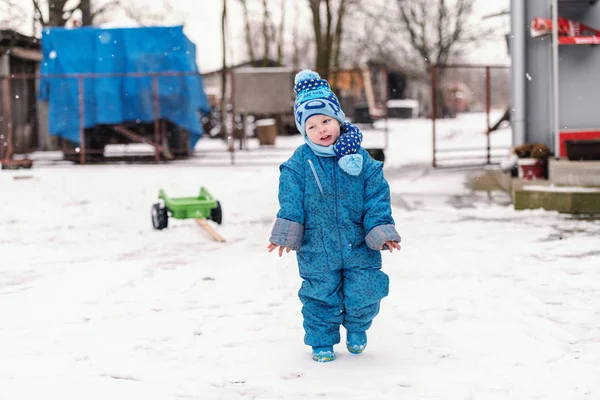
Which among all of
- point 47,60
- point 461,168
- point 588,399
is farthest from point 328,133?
point 47,60

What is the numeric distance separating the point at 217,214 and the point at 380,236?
590 centimetres

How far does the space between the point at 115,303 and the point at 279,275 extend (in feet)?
4.86

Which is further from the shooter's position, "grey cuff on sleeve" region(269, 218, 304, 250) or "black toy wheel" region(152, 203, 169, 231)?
"black toy wheel" region(152, 203, 169, 231)

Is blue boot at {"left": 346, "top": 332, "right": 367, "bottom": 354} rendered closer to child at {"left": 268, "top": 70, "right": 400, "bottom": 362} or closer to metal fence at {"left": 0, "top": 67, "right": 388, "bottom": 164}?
child at {"left": 268, "top": 70, "right": 400, "bottom": 362}

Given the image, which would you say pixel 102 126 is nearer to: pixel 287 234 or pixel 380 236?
pixel 287 234

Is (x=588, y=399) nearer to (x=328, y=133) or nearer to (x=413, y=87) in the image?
(x=328, y=133)

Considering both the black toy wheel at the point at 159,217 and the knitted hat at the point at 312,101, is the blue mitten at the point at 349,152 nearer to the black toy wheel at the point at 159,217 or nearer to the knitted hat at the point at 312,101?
the knitted hat at the point at 312,101

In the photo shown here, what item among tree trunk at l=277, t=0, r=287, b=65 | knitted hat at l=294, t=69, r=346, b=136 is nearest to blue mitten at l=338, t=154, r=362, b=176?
knitted hat at l=294, t=69, r=346, b=136

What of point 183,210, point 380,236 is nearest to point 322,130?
point 380,236

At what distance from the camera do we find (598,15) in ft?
42.2

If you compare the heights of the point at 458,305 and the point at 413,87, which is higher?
the point at 413,87

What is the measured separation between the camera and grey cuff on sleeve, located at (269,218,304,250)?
4473 mm

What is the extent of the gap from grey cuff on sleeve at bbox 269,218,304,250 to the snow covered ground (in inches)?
24.9

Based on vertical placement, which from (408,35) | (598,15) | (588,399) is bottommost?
(588,399)
